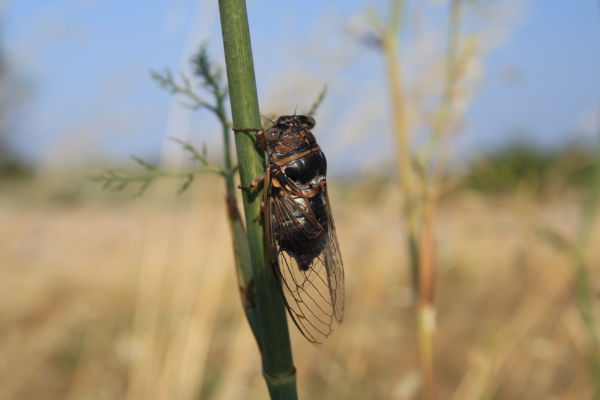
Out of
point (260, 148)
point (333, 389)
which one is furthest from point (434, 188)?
point (333, 389)

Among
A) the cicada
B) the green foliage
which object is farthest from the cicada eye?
the green foliage

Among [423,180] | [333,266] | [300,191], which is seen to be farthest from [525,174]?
[300,191]

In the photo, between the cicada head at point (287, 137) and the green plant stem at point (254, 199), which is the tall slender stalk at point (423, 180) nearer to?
the cicada head at point (287, 137)

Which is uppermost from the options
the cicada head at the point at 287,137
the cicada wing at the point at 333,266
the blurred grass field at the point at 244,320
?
the cicada head at the point at 287,137

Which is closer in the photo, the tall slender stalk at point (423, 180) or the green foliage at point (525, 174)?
the tall slender stalk at point (423, 180)

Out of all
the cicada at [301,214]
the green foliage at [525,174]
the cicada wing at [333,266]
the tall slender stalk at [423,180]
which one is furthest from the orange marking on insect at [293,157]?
the green foliage at [525,174]

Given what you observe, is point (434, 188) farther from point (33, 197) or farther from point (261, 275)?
point (33, 197)

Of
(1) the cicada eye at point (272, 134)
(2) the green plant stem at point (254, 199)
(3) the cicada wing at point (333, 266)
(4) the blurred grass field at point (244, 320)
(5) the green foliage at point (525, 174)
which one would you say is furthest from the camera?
(4) the blurred grass field at point (244, 320)
